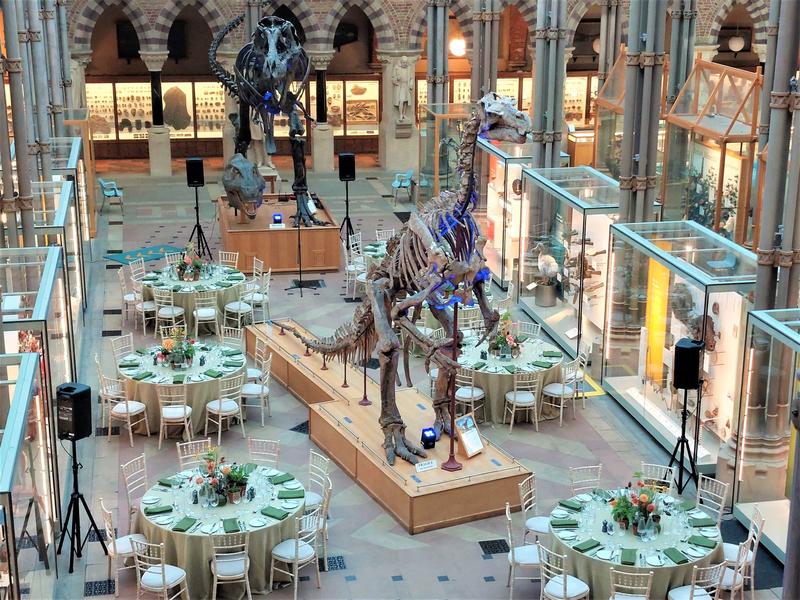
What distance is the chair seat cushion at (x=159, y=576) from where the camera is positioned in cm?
1030

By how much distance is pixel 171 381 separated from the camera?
1407cm

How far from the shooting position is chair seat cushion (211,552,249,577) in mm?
10438

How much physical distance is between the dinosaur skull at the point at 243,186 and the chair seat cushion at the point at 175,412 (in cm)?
764

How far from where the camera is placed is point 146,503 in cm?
1101

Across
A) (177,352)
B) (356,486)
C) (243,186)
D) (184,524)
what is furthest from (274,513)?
(243,186)

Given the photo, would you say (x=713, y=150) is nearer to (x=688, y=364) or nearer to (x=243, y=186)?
(x=688, y=364)

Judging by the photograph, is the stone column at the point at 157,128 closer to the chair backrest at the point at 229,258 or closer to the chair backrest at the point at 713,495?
the chair backrest at the point at 229,258

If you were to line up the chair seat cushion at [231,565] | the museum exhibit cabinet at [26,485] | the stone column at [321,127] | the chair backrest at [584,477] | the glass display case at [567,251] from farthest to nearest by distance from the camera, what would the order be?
the stone column at [321,127]
the glass display case at [567,251]
the chair backrest at [584,477]
the chair seat cushion at [231,565]
the museum exhibit cabinet at [26,485]

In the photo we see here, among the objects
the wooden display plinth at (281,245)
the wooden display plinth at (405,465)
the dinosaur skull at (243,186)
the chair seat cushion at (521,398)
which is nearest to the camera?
the wooden display plinth at (405,465)

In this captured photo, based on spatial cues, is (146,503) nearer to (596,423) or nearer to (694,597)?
(694,597)

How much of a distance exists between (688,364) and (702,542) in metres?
2.35

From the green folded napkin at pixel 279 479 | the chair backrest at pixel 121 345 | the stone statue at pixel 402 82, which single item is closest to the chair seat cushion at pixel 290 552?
the green folded napkin at pixel 279 479

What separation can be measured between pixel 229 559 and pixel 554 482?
4.06m

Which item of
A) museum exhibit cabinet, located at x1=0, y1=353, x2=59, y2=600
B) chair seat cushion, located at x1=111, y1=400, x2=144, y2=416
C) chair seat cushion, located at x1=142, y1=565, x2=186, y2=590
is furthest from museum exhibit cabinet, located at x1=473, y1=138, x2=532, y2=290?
chair seat cushion, located at x1=142, y1=565, x2=186, y2=590
